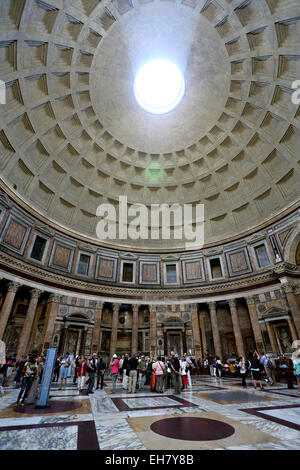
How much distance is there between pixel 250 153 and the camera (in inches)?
958

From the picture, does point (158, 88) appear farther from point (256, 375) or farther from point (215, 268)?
point (256, 375)

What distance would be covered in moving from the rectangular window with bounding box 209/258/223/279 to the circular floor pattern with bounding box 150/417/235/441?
69.7ft

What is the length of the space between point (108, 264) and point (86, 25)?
69.8 feet

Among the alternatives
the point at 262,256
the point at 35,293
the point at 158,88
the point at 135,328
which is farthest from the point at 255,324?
the point at 158,88

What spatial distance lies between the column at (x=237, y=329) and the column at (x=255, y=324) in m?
1.38

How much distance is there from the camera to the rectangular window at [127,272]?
85.9 ft

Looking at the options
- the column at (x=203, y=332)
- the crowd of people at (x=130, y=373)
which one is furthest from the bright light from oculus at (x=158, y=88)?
the crowd of people at (x=130, y=373)

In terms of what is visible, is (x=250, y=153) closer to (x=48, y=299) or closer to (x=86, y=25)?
(x=86, y=25)

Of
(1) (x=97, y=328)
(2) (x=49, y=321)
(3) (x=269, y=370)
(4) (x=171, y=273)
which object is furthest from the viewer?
(4) (x=171, y=273)

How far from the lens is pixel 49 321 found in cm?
1953

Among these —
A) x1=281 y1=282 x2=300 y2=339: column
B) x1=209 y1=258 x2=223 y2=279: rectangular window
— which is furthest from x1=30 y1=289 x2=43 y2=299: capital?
x1=281 y1=282 x2=300 y2=339: column

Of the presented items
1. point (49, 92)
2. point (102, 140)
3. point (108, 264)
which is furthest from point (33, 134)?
point (108, 264)

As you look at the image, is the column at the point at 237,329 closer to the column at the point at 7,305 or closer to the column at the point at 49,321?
the column at the point at 49,321

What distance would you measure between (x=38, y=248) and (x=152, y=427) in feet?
65.8
